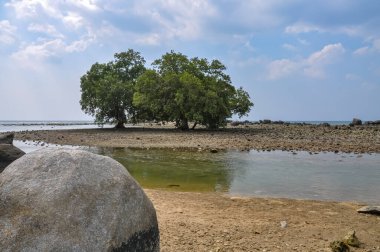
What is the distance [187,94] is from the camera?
45594mm

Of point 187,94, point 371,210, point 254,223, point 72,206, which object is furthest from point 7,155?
point 187,94

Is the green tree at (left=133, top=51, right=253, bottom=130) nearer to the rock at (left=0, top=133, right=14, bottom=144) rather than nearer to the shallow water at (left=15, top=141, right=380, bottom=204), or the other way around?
the shallow water at (left=15, top=141, right=380, bottom=204)

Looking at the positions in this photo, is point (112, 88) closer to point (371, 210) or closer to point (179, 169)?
point (179, 169)

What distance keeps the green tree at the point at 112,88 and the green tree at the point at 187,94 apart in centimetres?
263

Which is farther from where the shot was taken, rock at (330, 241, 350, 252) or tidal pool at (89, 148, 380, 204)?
tidal pool at (89, 148, 380, 204)

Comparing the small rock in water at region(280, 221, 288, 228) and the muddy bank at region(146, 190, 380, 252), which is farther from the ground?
the small rock in water at region(280, 221, 288, 228)

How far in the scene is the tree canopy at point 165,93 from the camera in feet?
149

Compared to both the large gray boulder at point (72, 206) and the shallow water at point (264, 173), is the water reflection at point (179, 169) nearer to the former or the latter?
the shallow water at point (264, 173)

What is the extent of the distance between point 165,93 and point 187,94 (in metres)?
3.88

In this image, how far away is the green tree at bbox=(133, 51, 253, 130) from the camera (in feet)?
147

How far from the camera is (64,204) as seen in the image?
430 centimetres

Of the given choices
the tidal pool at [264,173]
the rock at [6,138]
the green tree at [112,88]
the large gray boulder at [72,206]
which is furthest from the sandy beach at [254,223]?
the green tree at [112,88]

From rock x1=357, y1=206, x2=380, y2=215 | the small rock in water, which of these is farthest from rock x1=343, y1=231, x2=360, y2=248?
rock x1=357, y1=206, x2=380, y2=215

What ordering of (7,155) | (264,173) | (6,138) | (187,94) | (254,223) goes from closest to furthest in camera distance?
(254,223) → (7,155) → (6,138) → (264,173) → (187,94)
